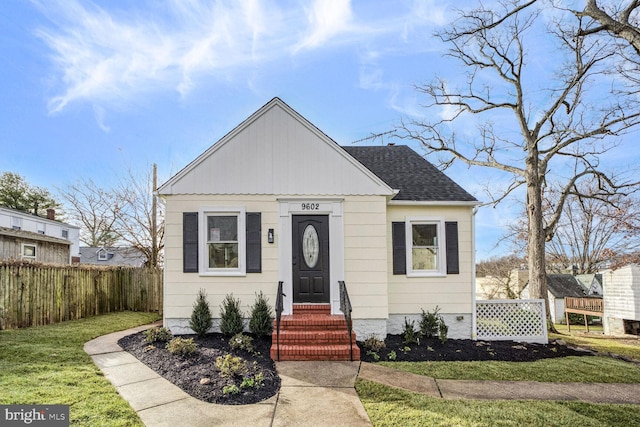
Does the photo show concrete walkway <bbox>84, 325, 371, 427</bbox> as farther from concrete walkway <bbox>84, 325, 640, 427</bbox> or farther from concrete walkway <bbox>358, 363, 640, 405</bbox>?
concrete walkway <bbox>358, 363, 640, 405</bbox>

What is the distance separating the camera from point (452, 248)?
8773 millimetres

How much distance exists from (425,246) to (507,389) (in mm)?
4054

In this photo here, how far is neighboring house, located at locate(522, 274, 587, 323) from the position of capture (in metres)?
23.4

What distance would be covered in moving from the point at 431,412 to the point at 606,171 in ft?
52.5

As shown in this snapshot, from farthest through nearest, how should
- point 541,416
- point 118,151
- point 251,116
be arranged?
point 118,151 → point 251,116 → point 541,416

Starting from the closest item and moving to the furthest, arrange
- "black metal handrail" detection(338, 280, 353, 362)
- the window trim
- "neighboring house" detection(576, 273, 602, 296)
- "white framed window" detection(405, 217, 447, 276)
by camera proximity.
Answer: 1. "black metal handrail" detection(338, 280, 353, 362)
2. "white framed window" detection(405, 217, 447, 276)
3. the window trim
4. "neighboring house" detection(576, 273, 602, 296)

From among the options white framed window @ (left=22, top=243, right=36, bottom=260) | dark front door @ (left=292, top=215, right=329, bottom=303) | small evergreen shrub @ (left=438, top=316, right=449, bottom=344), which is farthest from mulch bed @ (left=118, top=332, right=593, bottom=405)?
white framed window @ (left=22, top=243, right=36, bottom=260)

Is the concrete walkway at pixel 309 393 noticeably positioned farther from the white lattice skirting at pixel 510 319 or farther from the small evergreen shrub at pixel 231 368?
the white lattice skirting at pixel 510 319

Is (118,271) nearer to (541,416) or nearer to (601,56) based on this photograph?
(541,416)

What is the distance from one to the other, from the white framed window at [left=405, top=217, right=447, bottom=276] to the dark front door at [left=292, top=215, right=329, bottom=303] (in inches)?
84.9

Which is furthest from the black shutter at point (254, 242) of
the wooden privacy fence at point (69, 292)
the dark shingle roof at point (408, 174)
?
the wooden privacy fence at point (69, 292)

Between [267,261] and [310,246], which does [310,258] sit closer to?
[310,246]

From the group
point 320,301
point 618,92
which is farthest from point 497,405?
point 618,92

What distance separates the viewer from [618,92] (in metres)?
11.2
